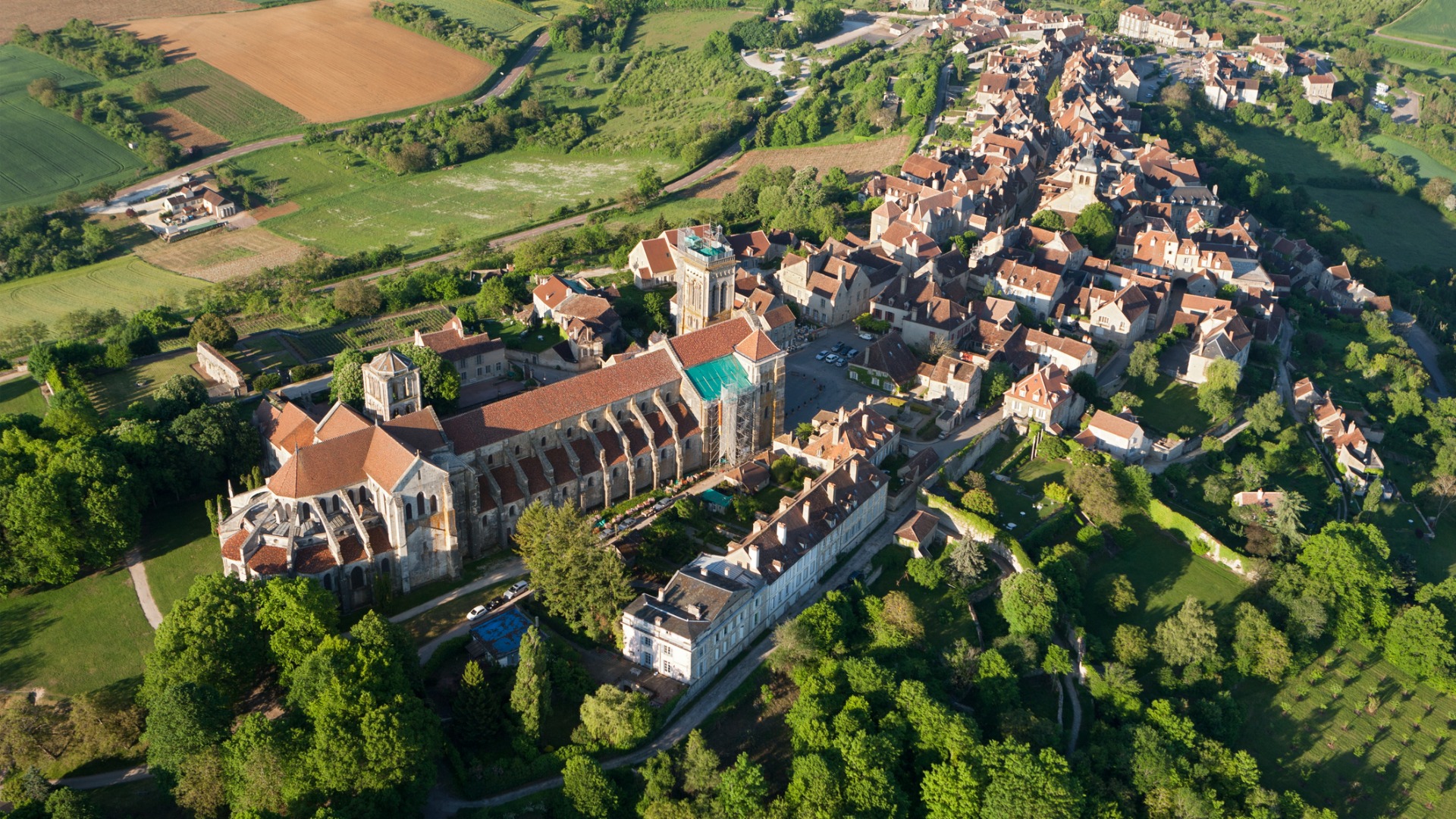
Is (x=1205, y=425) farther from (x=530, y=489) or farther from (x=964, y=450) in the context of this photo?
(x=530, y=489)

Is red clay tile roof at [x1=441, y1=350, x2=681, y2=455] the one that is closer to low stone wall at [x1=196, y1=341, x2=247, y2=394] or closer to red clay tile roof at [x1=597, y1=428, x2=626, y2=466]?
red clay tile roof at [x1=597, y1=428, x2=626, y2=466]

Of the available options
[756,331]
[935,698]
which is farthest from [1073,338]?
→ [935,698]

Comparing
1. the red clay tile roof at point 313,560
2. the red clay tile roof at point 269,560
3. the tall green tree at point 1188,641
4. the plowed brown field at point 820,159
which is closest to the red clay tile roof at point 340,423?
the red clay tile roof at point 313,560

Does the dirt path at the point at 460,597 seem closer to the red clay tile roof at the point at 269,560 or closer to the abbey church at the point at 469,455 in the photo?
the abbey church at the point at 469,455

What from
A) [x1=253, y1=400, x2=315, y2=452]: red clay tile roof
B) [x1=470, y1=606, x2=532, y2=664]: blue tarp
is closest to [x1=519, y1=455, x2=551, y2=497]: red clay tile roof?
[x1=470, y1=606, x2=532, y2=664]: blue tarp

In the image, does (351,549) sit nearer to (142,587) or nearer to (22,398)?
(142,587)

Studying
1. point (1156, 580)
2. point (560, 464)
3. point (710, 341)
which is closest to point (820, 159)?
point (710, 341)
